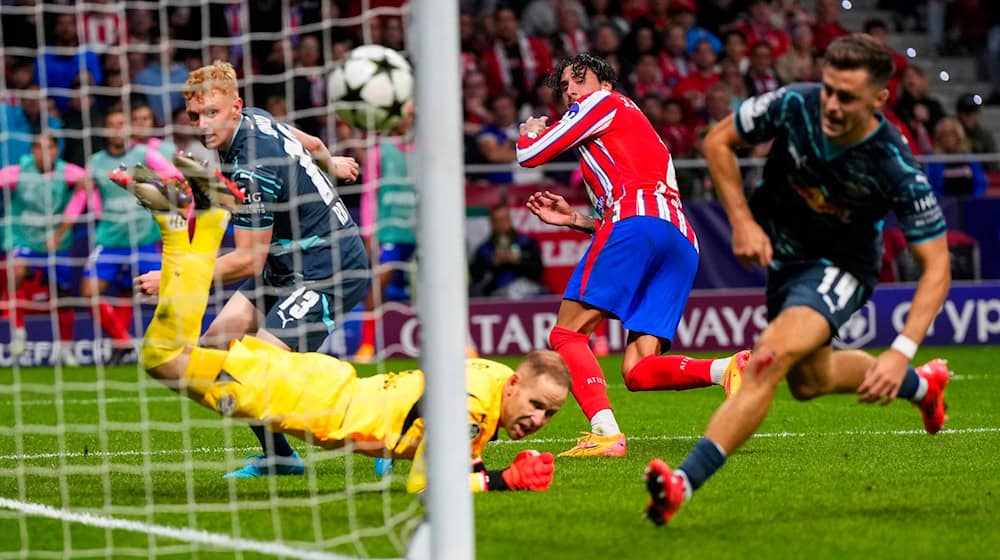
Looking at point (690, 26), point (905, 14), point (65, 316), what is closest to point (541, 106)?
point (690, 26)

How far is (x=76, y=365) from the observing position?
43.9 ft

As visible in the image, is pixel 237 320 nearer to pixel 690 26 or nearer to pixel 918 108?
pixel 918 108

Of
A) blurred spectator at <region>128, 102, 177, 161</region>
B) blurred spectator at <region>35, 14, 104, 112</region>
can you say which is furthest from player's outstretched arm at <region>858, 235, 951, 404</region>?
blurred spectator at <region>35, 14, 104, 112</region>

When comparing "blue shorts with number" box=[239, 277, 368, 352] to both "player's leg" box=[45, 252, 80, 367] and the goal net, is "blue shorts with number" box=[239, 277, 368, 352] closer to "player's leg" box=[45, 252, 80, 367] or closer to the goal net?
the goal net

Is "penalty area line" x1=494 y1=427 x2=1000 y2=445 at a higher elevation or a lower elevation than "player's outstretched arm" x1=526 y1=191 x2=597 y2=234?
lower

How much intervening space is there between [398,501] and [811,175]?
2.04m

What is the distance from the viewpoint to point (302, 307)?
6.99 m

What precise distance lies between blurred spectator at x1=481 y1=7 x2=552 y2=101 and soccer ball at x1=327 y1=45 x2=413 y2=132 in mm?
8297

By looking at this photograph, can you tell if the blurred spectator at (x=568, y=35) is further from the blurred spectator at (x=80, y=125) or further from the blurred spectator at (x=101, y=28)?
the blurred spectator at (x=80, y=125)

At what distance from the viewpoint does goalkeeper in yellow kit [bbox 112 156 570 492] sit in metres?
5.66

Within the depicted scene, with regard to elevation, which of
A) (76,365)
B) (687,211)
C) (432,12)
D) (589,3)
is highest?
(589,3)

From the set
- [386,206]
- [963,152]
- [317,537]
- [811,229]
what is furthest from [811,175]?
[963,152]

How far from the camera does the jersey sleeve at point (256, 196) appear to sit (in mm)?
6770

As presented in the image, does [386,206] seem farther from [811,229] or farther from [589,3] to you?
[811,229]
